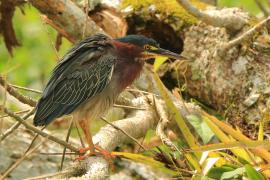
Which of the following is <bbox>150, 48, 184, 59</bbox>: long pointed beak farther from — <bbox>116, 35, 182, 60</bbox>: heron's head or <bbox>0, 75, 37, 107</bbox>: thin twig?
<bbox>0, 75, 37, 107</bbox>: thin twig

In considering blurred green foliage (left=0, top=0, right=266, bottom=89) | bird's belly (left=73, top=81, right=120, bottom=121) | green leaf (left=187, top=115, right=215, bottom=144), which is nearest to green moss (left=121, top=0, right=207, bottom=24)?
green leaf (left=187, top=115, right=215, bottom=144)

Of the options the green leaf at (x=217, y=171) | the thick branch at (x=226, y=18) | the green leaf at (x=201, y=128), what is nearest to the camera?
the green leaf at (x=217, y=171)

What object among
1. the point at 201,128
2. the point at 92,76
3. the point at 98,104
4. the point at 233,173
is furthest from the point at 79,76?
the point at 233,173

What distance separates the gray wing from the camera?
163 inches

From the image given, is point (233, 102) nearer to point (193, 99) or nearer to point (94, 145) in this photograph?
point (193, 99)

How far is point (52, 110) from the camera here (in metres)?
4.07

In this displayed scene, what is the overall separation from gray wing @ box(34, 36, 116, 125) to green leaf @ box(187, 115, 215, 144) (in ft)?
2.39

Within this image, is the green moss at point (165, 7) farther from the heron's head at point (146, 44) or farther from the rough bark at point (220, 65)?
the heron's head at point (146, 44)

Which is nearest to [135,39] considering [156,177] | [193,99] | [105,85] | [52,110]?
[105,85]

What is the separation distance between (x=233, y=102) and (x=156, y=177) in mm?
869

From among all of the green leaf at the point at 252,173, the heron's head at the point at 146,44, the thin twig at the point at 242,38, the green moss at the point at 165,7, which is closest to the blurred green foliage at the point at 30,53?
the green moss at the point at 165,7

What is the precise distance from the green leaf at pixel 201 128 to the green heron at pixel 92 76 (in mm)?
550

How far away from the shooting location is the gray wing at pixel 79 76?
414cm

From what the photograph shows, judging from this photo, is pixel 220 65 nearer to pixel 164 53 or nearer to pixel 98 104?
pixel 164 53
